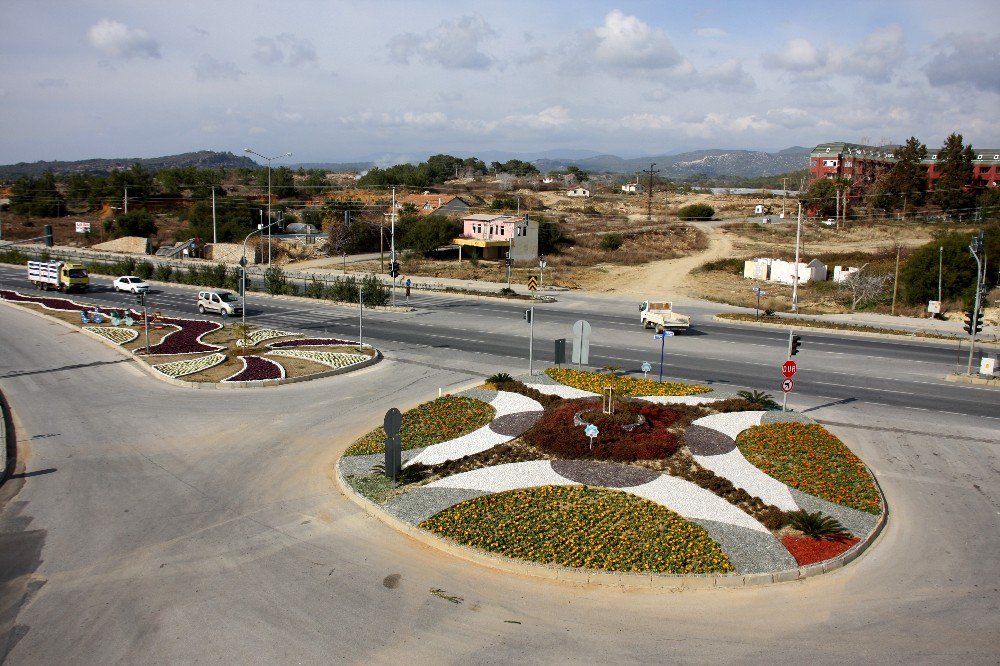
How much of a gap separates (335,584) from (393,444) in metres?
4.22

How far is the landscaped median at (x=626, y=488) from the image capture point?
1237 centimetres

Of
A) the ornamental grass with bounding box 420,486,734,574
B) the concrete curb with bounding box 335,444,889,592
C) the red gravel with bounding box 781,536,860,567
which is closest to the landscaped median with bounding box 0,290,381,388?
the ornamental grass with bounding box 420,486,734,574

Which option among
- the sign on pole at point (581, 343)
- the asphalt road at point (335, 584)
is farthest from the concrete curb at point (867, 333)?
the sign on pole at point (581, 343)

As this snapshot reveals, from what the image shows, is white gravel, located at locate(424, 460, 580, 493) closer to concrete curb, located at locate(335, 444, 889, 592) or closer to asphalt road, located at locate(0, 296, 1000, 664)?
asphalt road, located at locate(0, 296, 1000, 664)

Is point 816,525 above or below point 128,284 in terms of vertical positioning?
below

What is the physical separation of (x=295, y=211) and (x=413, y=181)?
36406 millimetres

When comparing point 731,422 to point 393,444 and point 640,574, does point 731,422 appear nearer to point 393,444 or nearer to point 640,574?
point 640,574

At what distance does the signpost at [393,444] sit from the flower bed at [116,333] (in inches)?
808

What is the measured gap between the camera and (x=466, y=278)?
5950 cm

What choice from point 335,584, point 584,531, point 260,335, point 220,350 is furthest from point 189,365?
point 584,531

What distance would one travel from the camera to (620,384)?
2375cm

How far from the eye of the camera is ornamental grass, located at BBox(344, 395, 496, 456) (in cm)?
1788

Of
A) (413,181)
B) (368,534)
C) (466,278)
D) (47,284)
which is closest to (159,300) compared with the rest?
(47,284)

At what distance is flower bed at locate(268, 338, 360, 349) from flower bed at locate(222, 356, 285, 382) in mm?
2905
